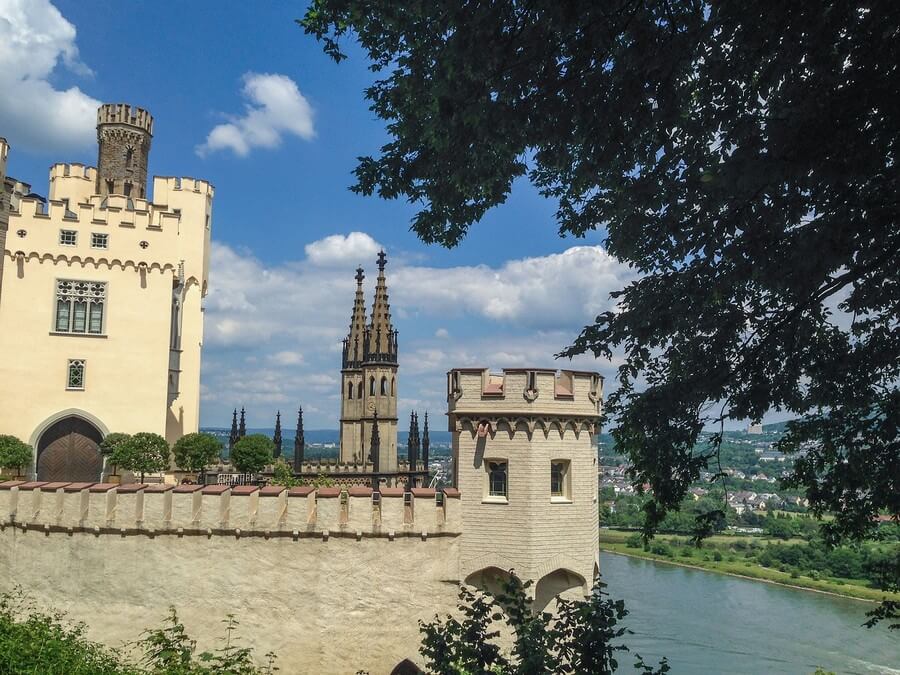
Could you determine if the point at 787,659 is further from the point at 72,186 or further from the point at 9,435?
the point at 72,186

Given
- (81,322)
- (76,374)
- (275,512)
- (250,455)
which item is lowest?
(275,512)

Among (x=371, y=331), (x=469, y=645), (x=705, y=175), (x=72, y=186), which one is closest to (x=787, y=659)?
(x=371, y=331)

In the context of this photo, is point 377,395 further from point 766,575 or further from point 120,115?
point 766,575

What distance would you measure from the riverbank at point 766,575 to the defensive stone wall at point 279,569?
41.8 m

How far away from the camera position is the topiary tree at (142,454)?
19.6 metres

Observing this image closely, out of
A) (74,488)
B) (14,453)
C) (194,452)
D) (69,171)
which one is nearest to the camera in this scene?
(74,488)

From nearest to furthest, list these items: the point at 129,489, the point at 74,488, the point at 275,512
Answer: the point at 275,512 < the point at 129,489 < the point at 74,488

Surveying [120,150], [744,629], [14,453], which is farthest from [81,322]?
[744,629]

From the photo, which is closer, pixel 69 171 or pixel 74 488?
pixel 74 488

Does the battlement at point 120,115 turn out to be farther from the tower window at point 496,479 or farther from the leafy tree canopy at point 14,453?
the tower window at point 496,479

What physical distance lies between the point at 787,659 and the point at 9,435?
108 feet

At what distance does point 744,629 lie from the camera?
3747 cm

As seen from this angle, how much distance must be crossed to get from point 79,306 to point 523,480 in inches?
675

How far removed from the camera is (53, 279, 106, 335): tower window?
2231cm
